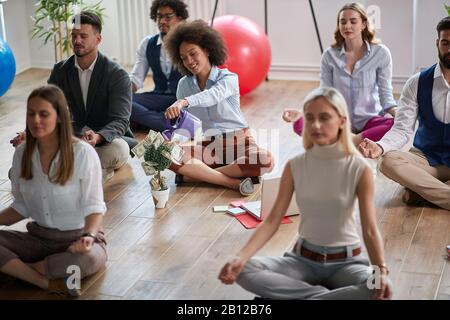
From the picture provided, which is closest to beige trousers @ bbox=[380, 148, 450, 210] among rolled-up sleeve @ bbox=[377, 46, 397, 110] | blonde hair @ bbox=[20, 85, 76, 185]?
rolled-up sleeve @ bbox=[377, 46, 397, 110]

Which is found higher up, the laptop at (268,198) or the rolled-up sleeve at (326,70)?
the rolled-up sleeve at (326,70)

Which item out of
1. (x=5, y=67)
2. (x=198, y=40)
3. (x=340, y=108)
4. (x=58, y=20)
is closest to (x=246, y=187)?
(x=198, y=40)

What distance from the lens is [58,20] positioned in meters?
6.39

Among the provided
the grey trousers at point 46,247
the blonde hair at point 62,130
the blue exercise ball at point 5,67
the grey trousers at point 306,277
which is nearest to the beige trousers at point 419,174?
the grey trousers at point 306,277

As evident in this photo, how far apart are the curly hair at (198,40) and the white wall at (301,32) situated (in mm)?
2164

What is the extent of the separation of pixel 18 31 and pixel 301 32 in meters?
2.41

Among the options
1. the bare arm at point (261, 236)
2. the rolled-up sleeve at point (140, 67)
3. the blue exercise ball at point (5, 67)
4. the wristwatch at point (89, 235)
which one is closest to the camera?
the bare arm at point (261, 236)

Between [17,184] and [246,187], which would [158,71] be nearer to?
[246,187]

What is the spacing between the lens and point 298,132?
4.95 m

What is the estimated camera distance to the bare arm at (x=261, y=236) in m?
2.70

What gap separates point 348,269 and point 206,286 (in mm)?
635

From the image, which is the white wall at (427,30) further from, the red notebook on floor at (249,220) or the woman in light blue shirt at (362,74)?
the red notebook on floor at (249,220)

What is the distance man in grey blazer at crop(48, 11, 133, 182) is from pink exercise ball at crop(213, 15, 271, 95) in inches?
62.4
